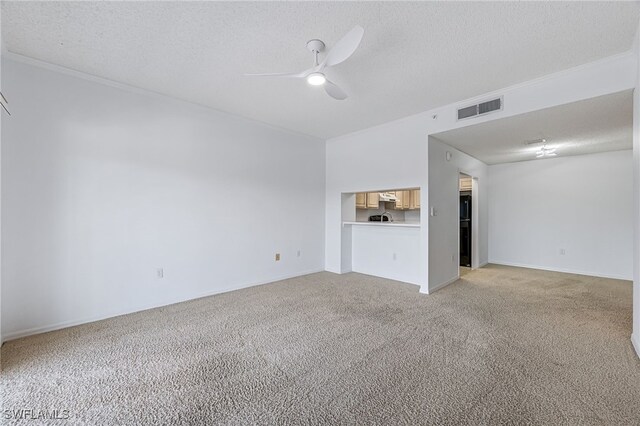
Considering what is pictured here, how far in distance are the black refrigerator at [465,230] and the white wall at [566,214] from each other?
0.80 metres

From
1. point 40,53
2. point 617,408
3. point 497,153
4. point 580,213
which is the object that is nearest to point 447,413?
point 617,408

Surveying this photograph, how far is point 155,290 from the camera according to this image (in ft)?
10.6

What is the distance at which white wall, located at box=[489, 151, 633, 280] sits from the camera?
15.3 ft

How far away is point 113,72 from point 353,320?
11.8ft

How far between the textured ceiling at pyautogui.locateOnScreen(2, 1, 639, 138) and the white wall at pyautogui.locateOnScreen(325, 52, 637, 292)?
0.18 metres

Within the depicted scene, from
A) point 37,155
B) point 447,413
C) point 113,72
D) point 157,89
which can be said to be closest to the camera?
point 447,413

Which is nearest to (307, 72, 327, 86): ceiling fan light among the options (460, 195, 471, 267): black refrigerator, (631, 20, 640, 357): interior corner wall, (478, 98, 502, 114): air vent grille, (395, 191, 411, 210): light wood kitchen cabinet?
(478, 98, 502, 114): air vent grille

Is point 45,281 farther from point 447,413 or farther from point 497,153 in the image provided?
point 497,153

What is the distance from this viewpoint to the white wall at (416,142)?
254cm

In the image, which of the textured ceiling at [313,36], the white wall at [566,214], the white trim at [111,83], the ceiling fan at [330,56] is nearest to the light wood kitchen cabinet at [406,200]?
the white wall at [566,214]

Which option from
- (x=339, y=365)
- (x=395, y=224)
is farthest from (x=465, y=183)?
Result: (x=339, y=365)

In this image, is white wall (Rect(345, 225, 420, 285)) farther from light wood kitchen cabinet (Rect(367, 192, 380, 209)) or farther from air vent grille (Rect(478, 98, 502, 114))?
air vent grille (Rect(478, 98, 502, 114))

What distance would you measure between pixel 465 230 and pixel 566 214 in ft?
5.86

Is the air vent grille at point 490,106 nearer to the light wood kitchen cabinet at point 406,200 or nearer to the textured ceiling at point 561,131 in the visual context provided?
the textured ceiling at point 561,131
